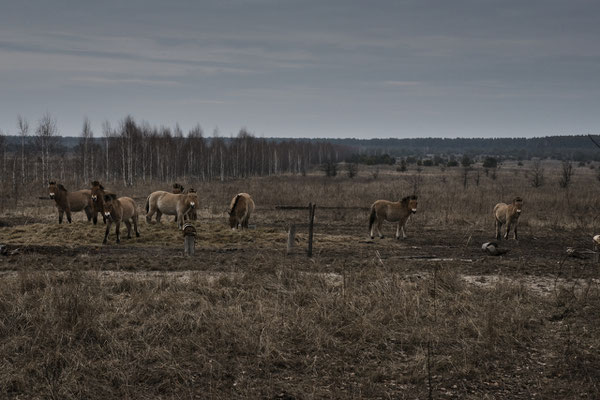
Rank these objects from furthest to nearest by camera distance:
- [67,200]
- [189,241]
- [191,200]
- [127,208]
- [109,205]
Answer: [67,200] → [191,200] → [127,208] → [109,205] → [189,241]

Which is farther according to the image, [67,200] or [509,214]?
[67,200]

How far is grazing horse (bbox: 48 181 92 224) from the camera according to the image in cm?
1812

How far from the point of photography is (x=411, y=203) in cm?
1684

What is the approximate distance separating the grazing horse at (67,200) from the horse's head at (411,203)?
11.8 metres

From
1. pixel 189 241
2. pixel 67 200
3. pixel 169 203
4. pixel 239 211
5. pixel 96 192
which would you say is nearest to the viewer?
pixel 189 241

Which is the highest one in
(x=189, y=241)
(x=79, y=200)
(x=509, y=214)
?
(x=79, y=200)

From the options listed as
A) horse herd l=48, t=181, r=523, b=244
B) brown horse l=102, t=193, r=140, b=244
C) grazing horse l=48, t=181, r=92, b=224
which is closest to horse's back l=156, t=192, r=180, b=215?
horse herd l=48, t=181, r=523, b=244

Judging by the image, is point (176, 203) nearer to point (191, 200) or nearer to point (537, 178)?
point (191, 200)

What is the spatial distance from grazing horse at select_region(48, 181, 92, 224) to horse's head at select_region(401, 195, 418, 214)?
38.7 ft

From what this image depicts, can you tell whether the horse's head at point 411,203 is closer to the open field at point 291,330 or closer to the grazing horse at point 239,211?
the open field at point 291,330

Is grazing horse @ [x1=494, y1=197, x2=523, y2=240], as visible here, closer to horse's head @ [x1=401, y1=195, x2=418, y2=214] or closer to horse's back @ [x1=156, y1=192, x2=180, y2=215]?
horse's head @ [x1=401, y1=195, x2=418, y2=214]

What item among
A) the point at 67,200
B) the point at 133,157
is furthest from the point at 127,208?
the point at 133,157

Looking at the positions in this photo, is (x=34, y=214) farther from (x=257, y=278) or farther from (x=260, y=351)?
(x=260, y=351)

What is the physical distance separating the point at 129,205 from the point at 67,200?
4.76 metres
